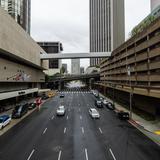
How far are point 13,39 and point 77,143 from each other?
3679 centimetres

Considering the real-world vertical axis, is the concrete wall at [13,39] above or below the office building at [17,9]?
below

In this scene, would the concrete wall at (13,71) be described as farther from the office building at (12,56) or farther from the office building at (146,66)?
the office building at (146,66)

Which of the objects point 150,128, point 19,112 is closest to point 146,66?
point 150,128

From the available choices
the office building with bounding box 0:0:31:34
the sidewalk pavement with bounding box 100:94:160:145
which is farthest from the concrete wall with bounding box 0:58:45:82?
the office building with bounding box 0:0:31:34

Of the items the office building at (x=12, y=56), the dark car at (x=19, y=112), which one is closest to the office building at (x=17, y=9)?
the office building at (x=12, y=56)

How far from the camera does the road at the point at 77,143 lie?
2005cm

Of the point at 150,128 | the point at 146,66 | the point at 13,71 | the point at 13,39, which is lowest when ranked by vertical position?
the point at 150,128

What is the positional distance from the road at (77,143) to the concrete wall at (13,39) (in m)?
21.1

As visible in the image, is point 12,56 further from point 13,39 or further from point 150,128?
point 150,128

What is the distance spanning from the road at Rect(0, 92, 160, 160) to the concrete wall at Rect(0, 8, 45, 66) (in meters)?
21.1

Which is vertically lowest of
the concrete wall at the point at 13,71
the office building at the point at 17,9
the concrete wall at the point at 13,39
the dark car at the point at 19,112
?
the dark car at the point at 19,112

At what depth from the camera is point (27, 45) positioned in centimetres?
6475

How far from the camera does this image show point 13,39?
50250 mm

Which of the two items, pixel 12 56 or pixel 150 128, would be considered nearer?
pixel 150 128
